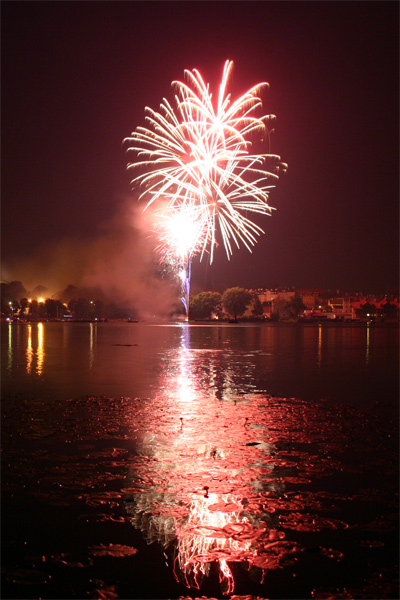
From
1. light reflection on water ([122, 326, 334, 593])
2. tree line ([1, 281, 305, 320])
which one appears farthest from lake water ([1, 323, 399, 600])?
tree line ([1, 281, 305, 320])

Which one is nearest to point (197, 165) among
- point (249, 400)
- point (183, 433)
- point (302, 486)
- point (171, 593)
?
point (249, 400)

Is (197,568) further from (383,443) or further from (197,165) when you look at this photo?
(197,165)

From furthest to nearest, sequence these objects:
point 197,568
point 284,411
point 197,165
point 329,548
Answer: point 197,165 < point 284,411 < point 329,548 < point 197,568

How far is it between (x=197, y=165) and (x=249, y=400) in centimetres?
2173

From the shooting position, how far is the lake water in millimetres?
3711

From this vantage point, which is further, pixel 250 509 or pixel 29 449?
pixel 29 449

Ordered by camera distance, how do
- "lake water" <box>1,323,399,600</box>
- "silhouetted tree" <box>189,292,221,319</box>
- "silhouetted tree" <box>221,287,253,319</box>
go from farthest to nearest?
1. "silhouetted tree" <box>221,287,253,319</box>
2. "silhouetted tree" <box>189,292,221,319</box>
3. "lake water" <box>1,323,399,600</box>

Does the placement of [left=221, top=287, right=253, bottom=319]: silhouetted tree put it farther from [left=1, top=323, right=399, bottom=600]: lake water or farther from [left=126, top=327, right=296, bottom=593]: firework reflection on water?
[left=126, top=327, right=296, bottom=593]: firework reflection on water

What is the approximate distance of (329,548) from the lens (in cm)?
411

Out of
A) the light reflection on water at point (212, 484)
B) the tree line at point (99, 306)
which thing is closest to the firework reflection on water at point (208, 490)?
the light reflection on water at point (212, 484)

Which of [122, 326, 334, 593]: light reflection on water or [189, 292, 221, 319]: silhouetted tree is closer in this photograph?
[122, 326, 334, 593]: light reflection on water

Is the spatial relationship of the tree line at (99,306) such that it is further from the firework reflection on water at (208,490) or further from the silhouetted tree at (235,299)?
the firework reflection on water at (208,490)

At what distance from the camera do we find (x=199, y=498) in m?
5.10

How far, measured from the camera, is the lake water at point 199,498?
12.2ft
